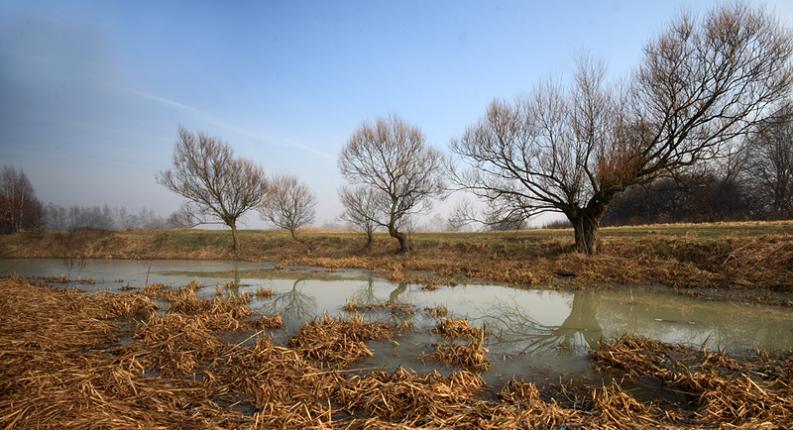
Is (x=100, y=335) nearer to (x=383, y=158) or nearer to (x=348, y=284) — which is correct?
(x=348, y=284)

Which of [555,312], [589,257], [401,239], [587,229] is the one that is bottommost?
[555,312]

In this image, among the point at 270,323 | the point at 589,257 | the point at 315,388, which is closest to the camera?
Answer: the point at 315,388

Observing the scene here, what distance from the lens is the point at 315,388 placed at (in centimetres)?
468

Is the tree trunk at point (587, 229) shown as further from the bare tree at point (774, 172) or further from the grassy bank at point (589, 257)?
the bare tree at point (774, 172)

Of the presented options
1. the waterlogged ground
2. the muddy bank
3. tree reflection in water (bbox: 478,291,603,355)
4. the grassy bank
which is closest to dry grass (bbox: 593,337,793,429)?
the muddy bank

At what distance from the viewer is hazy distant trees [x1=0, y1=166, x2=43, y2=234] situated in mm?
37625

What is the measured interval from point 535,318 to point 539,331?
1.17 meters

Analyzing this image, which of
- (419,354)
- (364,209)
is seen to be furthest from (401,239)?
(419,354)

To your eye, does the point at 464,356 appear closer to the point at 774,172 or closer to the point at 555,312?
the point at 555,312

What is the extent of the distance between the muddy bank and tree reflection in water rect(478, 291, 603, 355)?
854 millimetres

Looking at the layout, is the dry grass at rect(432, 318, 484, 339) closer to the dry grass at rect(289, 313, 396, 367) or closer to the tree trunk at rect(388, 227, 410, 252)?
the dry grass at rect(289, 313, 396, 367)

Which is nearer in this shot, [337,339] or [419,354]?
[419,354]

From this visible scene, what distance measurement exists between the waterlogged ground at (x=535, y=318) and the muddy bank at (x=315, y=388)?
0.58m

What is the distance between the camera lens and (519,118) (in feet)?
61.3
